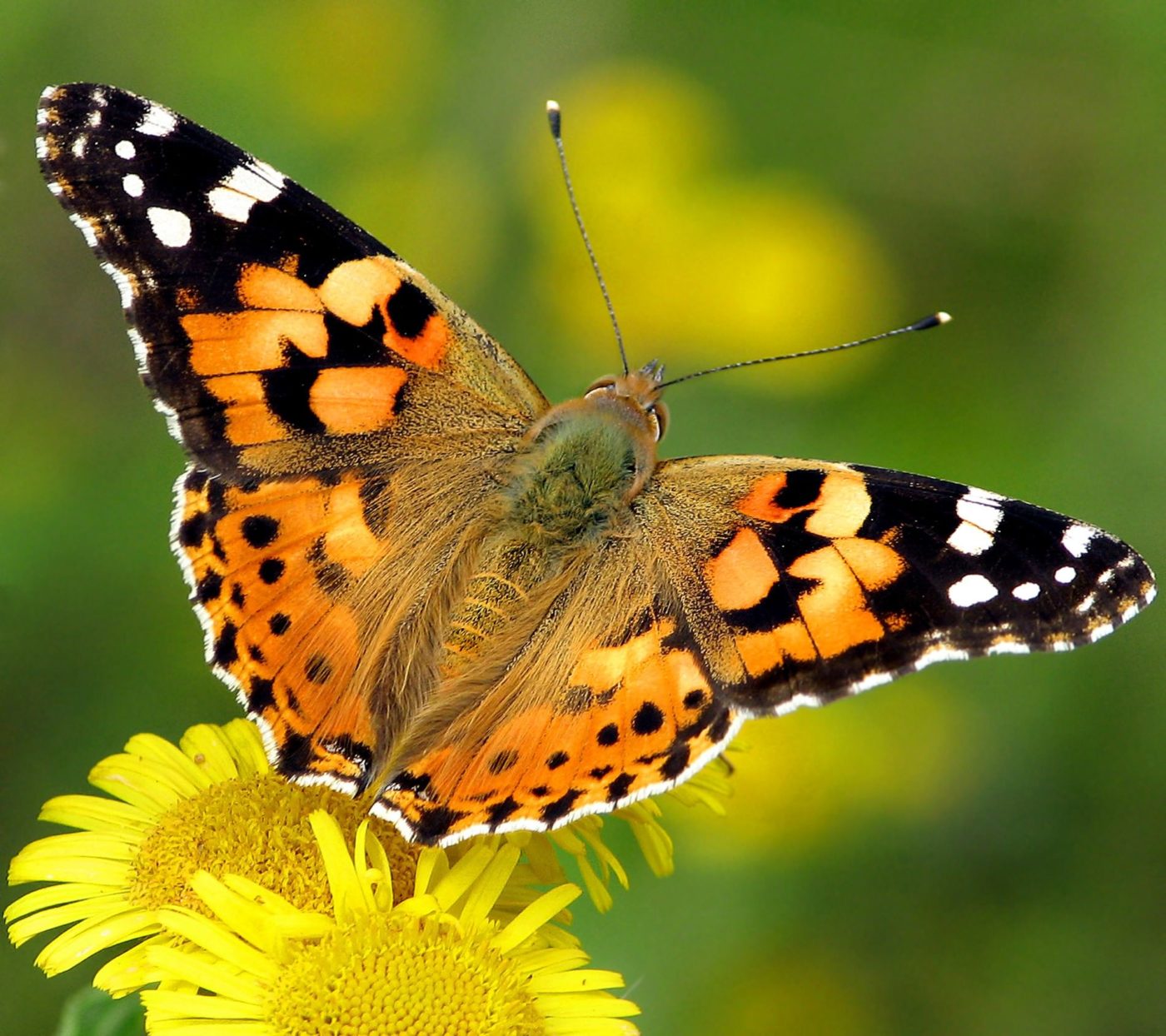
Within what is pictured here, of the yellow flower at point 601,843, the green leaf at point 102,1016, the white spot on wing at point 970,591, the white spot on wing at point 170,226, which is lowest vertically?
the green leaf at point 102,1016

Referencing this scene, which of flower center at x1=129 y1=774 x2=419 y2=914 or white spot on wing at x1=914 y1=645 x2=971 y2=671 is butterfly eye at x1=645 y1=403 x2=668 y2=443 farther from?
flower center at x1=129 y1=774 x2=419 y2=914

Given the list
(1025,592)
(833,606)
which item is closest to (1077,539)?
(1025,592)

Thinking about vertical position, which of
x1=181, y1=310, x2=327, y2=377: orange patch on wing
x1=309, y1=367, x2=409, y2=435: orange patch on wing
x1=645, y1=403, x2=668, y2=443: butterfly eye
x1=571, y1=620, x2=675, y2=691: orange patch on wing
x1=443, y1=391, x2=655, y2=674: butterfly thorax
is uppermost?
x1=181, y1=310, x2=327, y2=377: orange patch on wing

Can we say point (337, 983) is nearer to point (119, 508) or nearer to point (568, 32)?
point (119, 508)

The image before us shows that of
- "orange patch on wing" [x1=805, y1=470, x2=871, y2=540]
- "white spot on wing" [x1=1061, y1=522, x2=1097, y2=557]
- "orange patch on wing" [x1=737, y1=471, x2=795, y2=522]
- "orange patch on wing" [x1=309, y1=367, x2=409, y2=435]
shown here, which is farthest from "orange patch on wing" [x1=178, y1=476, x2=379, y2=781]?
"white spot on wing" [x1=1061, y1=522, x2=1097, y2=557]

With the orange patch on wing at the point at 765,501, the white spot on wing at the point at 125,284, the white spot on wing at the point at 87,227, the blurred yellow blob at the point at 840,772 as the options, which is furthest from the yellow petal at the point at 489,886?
the blurred yellow blob at the point at 840,772

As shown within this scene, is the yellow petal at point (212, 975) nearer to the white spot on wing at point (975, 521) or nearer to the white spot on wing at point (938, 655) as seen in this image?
the white spot on wing at point (938, 655)

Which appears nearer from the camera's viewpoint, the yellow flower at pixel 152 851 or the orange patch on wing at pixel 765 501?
the yellow flower at pixel 152 851
